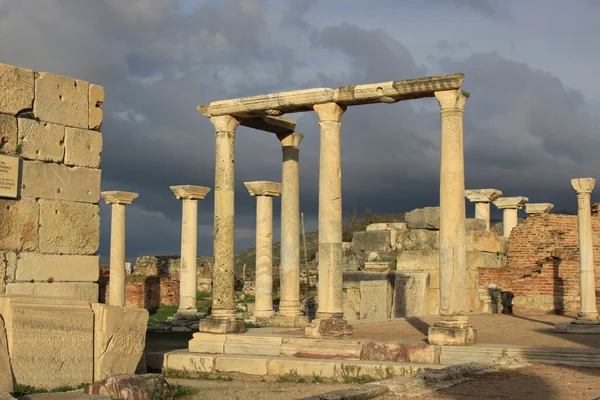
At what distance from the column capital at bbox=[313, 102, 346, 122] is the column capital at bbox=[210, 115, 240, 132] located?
7.39 ft

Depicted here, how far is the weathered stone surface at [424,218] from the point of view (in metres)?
25.4

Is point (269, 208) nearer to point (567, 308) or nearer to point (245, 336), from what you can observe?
point (245, 336)

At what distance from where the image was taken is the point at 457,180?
14562mm

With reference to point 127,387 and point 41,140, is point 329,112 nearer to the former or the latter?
point 41,140

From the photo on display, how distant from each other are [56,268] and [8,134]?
2110 millimetres

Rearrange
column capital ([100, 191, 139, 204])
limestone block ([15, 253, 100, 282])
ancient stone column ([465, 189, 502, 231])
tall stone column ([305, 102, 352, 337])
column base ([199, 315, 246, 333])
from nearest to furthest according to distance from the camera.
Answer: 1. limestone block ([15, 253, 100, 282])
2. tall stone column ([305, 102, 352, 337])
3. column base ([199, 315, 246, 333])
4. column capital ([100, 191, 139, 204])
5. ancient stone column ([465, 189, 502, 231])

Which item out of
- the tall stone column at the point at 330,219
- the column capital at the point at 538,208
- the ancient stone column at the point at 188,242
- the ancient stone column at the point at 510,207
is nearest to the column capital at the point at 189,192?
the ancient stone column at the point at 188,242

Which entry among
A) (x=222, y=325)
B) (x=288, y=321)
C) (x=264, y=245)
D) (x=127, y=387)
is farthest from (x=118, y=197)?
(x=127, y=387)

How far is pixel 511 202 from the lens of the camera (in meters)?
28.0

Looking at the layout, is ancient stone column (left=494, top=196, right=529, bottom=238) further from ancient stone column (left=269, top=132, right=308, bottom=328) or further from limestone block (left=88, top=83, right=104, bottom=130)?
limestone block (left=88, top=83, right=104, bottom=130)

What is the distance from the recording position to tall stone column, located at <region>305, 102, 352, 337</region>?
15873 millimetres

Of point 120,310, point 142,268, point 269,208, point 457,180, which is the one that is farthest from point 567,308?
point 142,268

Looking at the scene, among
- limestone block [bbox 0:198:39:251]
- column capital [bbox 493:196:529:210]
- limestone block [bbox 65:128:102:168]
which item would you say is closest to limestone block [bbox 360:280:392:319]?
column capital [bbox 493:196:529:210]

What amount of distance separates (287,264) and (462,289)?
224 inches
